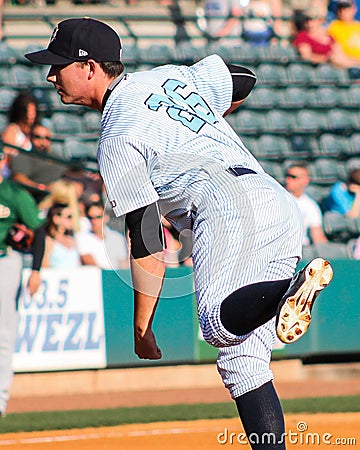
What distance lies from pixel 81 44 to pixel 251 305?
4.03 feet

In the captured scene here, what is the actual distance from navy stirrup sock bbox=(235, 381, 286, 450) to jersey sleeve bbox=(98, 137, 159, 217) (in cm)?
89

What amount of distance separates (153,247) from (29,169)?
6.20 metres

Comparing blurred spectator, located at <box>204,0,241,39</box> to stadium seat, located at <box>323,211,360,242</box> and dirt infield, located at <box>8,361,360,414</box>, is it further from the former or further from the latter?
dirt infield, located at <box>8,361,360,414</box>

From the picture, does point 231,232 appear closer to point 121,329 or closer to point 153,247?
point 153,247

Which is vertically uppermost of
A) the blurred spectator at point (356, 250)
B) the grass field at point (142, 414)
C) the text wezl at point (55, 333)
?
the blurred spectator at point (356, 250)

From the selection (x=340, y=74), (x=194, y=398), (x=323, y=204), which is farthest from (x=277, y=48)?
(x=194, y=398)

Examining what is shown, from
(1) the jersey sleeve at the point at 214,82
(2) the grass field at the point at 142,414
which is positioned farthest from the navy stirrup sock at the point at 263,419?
(2) the grass field at the point at 142,414

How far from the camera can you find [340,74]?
15141 millimetres

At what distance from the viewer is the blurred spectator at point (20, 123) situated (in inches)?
369

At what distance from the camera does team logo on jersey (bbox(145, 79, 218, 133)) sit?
386 centimetres

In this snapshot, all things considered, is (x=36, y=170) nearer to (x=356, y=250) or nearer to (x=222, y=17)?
(x=356, y=250)

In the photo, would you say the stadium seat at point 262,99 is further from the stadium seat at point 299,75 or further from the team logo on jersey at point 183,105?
the team logo on jersey at point 183,105

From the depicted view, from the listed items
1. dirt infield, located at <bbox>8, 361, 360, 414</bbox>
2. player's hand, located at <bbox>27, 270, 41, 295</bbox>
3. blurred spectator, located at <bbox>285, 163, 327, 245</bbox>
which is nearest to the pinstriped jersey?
player's hand, located at <bbox>27, 270, 41, 295</bbox>

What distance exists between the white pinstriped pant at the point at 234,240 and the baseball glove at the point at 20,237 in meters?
4.34
